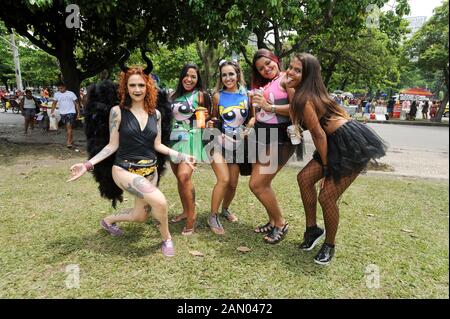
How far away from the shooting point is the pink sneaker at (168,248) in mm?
3357

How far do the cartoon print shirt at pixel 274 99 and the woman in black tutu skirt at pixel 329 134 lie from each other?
0.24 m

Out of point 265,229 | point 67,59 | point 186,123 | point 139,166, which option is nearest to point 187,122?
point 186,123

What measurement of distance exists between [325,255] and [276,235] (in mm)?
613

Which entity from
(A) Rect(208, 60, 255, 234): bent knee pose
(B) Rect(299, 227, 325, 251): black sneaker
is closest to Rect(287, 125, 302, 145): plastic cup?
(A) Rect(208, 60, 255, 234): bent knee pose

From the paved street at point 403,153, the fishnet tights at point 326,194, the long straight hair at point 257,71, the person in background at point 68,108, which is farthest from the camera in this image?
the person in background at point 68,108

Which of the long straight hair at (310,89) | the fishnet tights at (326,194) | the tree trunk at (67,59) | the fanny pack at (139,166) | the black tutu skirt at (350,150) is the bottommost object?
the fishnet tights at (326,194)

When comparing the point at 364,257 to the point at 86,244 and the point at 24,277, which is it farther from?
the point at 24,277

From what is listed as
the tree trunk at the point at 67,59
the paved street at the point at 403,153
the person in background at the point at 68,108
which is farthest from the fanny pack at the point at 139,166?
the tree trunk at the point at 67,59

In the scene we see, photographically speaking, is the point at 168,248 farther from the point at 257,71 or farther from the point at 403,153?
the point at 403,153

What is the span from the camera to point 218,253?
3.46 meters

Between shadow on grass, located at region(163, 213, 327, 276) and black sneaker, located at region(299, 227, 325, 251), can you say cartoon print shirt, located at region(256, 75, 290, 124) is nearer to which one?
black sneaker, located at region(299, 227, 325, 251)

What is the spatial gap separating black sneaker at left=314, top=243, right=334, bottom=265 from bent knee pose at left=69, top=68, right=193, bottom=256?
1.40 metres

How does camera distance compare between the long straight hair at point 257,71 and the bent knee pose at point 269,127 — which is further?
the long straight hair at point 257,71

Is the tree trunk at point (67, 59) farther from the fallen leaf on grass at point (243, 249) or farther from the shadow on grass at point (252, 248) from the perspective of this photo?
the fallen leaf on grass at point (243, 249)
